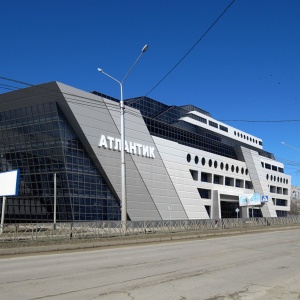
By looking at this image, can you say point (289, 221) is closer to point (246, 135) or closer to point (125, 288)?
point (246, 135)

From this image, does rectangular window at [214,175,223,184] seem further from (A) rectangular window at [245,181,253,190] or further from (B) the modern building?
(B) the modern building

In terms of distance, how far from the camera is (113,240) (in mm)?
22906

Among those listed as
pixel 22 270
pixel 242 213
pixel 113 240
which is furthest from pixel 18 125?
pixel 242 213

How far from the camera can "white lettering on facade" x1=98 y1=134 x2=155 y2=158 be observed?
46.1m

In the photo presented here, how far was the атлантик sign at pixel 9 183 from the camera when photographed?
28141 millimetres

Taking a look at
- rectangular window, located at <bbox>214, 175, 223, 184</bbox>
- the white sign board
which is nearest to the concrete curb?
the white sign board

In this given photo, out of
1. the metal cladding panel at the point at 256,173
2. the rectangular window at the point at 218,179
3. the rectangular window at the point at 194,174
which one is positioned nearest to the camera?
the rectangular window at the point at 194,174

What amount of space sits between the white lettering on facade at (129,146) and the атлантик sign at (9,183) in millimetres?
17478

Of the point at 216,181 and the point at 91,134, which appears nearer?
the point at 91,134

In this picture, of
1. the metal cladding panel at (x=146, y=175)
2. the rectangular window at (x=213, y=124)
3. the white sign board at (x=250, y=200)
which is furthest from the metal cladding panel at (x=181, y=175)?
the rectangular window at (x=213, y=124)

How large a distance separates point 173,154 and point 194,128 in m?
19.8

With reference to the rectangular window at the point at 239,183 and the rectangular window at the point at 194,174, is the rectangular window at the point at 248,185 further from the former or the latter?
the rectangular window at the point at 194,174

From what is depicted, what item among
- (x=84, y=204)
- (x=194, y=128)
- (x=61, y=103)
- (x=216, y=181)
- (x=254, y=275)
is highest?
(x=194, y=128)

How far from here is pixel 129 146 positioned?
49.4m
